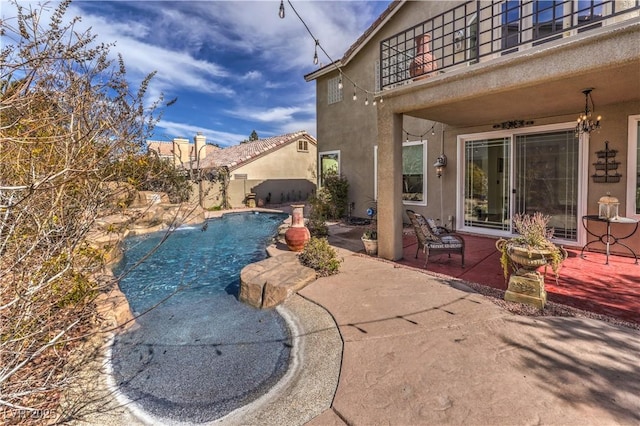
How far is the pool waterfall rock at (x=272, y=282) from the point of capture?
651 cm

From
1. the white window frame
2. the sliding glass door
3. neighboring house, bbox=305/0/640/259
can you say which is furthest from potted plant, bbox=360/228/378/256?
the white window frame

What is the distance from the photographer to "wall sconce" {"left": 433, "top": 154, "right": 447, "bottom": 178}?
441 inches

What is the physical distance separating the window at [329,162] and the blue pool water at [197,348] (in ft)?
25.4

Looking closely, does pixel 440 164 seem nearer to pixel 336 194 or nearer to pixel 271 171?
pixel 336 194

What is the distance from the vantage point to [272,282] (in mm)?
6703

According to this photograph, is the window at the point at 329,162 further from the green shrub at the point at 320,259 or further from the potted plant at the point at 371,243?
the green shrub at the point at 320,259

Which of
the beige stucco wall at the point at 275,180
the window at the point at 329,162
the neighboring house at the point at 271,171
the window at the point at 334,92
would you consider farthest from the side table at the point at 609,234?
the beige stucco wall at the point at 275,180

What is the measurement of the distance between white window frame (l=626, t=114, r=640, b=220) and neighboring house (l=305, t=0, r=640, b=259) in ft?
0.06

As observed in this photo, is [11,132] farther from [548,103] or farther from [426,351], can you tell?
[548,103]

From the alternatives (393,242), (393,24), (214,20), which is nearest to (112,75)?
(393,242)

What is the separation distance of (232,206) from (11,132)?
21510mm

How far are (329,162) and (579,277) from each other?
1184 cm

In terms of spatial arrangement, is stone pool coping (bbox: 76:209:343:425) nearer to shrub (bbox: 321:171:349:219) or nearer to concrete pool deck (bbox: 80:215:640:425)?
concrete pool deck (bbox: 80:215:640:425)

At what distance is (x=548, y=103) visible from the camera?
7.46 meters
